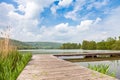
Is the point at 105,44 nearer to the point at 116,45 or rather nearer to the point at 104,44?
the point at 104,44

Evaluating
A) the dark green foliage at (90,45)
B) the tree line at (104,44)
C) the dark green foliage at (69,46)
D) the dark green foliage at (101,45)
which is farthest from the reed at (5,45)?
the dark green foliage at (69,46)

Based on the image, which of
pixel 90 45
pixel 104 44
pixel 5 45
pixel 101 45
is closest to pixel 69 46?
pixel 90 45

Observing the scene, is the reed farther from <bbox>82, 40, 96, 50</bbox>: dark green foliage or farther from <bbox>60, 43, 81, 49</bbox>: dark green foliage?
<bbox>60, 43, 81, 49</bbox>: dark green foliage

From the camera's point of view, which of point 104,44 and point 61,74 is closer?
point 61,74

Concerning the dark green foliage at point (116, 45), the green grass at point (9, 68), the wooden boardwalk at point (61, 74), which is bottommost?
the wooden boardwalk at point (61, 74)

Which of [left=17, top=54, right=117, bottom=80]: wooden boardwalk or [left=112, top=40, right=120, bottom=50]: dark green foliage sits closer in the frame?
[left=17, top=54, right=117, bottom=80]: wooden boardwalk

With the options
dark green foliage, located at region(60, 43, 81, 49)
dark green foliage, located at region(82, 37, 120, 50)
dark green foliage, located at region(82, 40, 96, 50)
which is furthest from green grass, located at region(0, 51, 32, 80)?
dark green foliage, located at region(60, 43, 81, 49)

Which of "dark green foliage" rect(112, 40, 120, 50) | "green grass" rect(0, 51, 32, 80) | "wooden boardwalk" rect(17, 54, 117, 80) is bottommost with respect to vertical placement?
"wooden boardwalk" rect(17, 54, 117, 80)

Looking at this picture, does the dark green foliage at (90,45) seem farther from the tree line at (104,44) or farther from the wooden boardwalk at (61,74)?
the wooden boardwalk at (61,74)

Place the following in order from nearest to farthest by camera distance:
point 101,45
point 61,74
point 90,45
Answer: point 61,74 < point 101,45 < point 90,45

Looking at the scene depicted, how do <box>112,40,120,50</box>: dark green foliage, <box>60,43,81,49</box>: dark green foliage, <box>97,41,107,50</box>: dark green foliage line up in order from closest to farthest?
<box>112,40,120,50</box>: dark green foliage < <box>97,41,107,50</box>: dark green foliage < <box>60,43,81,49</box>: dark green foliage

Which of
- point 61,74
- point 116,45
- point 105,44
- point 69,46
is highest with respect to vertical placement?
point 105,44

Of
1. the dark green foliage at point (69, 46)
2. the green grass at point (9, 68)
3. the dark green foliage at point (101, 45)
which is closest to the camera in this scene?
the green grass at point (9, 68)

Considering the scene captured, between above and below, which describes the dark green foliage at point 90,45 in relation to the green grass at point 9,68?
above
